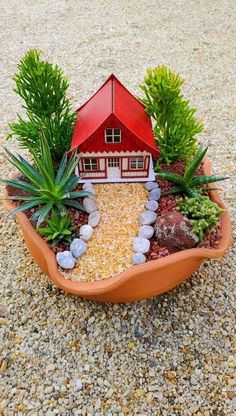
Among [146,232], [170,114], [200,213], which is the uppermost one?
[170,114]

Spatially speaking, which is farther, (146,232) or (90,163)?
(90,163)

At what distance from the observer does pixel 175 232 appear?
202cm

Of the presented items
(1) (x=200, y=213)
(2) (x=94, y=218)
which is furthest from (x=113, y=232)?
(1) (x=200, y=213)

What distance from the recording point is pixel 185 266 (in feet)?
6.85

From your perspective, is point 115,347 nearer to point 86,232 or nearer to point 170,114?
point 86,232

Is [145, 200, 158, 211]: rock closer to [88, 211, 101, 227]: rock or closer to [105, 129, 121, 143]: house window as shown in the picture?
[88, 211, 101, 227]: rock

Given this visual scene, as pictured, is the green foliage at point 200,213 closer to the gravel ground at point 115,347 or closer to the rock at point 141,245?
the rock at point 141,245

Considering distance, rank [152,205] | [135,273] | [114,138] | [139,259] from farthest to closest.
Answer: [152,205], [114,138], [139,259], [135,273]

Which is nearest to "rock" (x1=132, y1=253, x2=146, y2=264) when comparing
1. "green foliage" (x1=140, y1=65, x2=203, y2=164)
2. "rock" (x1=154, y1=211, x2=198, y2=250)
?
"rock" (x1=154, y1=211, x2=198, y2=250)

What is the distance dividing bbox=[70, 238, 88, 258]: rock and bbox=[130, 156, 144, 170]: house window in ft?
1.81

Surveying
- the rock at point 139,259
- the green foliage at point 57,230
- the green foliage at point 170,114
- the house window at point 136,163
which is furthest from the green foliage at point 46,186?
the green foliage at point 170,114

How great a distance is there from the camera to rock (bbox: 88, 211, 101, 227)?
87.6 inches

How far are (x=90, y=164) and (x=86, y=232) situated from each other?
410 millimetres

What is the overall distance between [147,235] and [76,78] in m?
2.89
